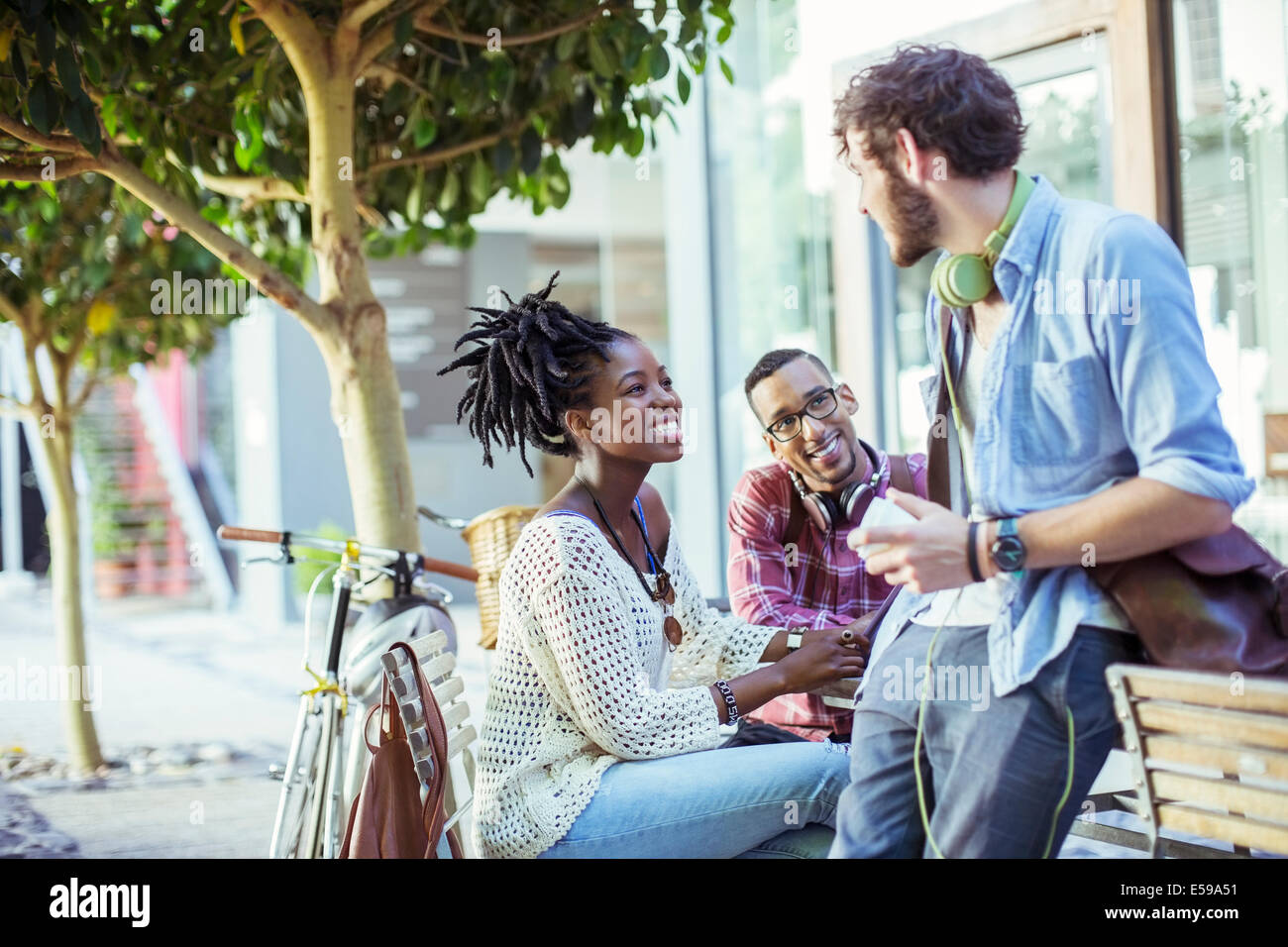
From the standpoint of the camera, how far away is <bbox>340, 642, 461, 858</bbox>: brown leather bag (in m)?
2.32

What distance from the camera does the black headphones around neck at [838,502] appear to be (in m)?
3.09

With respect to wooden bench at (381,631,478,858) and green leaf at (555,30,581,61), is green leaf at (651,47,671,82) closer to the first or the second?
green leaf at (555,30,581,61)

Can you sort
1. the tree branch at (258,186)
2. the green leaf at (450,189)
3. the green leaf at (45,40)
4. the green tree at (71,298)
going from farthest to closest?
the green tree at (71,298), the green leaf at (450,189), the tree branch at (258,186), the green leaf at (45,40)

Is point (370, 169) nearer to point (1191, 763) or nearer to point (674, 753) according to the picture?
point (674, 753)

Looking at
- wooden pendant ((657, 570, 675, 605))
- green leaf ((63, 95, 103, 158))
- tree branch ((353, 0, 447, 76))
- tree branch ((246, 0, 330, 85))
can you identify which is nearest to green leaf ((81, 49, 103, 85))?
green leaf ((63, 95, 103, 158))

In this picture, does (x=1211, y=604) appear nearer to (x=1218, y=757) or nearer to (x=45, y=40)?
(x=1218, y=757)

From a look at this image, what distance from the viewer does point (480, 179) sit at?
393 cm

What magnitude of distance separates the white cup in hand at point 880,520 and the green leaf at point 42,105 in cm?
215

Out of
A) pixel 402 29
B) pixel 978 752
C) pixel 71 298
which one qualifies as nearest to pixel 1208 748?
pixel 978 752

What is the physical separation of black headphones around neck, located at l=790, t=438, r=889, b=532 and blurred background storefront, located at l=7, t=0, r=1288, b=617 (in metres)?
1.04

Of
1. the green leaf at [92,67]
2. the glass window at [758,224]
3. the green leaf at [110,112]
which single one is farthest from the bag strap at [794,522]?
the glass window at [758,224]

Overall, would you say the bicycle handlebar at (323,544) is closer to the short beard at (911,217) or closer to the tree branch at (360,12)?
the tree branch at (360,12)

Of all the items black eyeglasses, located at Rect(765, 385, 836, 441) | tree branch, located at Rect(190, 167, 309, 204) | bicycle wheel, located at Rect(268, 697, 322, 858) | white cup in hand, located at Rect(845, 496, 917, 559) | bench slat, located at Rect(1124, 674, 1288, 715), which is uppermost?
tree branch, located at Rect(190, 167, 309, 204)
